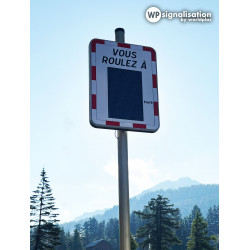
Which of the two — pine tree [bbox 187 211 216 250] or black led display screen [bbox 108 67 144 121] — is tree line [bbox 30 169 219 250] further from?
black led display screen [bbox 108 67 144 121]

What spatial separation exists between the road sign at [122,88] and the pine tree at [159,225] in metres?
57.4

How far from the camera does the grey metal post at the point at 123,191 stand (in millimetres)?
3158

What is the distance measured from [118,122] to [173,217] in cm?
5980

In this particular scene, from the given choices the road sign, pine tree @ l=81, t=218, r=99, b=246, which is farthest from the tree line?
the road sign

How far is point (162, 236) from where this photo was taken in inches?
2331

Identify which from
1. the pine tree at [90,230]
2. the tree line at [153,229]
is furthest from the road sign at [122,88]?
the pine tree at [90,230]

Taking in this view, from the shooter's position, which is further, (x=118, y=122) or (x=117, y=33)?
(x=117, y=33)

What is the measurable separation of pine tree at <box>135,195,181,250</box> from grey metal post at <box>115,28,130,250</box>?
189ft

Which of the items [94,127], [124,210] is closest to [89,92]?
[94,127]

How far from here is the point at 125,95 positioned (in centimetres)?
353

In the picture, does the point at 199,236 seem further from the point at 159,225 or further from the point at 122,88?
the point at 122,88

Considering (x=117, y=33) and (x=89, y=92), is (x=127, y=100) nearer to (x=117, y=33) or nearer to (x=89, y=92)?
(x=89, y=92)

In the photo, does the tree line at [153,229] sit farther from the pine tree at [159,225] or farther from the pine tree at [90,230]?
the pine tree at [90,230]

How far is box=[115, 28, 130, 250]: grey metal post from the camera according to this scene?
3.16m
